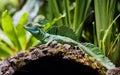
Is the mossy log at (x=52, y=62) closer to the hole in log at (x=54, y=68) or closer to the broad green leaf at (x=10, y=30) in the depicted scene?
the hole in log at (x=54, y=68)

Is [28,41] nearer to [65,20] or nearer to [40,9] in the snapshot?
[65,20]

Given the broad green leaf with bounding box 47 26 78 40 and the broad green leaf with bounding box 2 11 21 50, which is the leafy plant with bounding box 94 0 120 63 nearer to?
the broad green leaf with bounding box 47 26 78 40

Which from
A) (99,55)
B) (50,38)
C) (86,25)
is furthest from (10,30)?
(99,55)

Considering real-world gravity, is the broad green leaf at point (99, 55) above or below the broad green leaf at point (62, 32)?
below

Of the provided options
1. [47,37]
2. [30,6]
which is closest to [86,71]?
[47,37]

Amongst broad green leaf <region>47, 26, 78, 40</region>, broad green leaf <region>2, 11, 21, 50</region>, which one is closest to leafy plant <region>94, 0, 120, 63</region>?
broad green leaf <region>47, 26, 78, 40</region>

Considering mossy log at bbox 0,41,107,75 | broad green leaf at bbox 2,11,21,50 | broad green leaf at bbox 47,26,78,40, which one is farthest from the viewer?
broad green leaf at bbox 2,11,21,50

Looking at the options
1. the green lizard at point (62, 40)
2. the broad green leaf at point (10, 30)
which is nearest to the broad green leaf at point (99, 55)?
the green lizard at point (62, 40)
